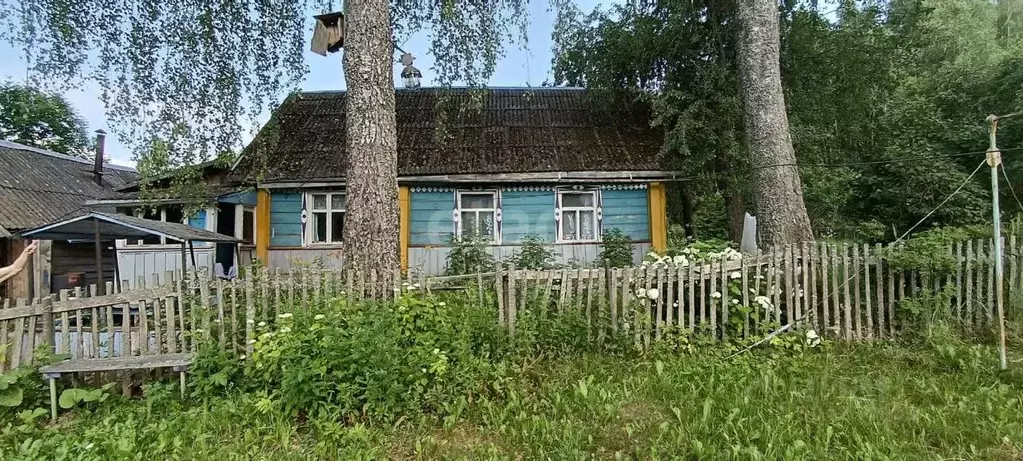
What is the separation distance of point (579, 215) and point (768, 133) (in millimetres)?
4977

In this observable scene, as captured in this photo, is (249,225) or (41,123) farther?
(41,123)

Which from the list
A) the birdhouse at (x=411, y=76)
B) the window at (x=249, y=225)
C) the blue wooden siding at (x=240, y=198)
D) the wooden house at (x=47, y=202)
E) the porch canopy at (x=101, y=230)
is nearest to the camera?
the porch canopy at (x=101, y=230)

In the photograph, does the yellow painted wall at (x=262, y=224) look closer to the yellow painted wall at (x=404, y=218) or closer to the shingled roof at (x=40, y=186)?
the yellow painted wall at (x=404, y=218)

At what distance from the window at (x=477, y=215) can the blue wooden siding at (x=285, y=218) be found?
3616 mm

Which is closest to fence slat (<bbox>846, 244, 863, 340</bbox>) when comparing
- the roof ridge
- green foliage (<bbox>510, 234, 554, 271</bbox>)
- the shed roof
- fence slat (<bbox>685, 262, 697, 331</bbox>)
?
fence slat (<bbox>685, 262, 697, 331</bbox>)

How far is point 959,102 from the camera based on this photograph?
15875 millimetres

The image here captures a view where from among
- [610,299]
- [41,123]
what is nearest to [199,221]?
[610,299]

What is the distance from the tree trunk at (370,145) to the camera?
218 inches

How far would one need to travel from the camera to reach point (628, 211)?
444 inches

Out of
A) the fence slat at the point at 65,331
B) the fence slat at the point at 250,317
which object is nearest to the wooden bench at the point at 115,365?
the fence slat at the point at 65,331

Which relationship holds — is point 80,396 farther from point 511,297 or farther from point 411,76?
point 411,76

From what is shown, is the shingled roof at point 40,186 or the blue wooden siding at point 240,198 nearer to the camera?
the blue wooden siding at point 240,198

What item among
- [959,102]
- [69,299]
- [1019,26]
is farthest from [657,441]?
[1019,26]

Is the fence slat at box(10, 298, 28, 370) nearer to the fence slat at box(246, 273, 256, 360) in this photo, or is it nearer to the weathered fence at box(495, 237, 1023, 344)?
the fence slat at box(246, 273, 256, 360)
